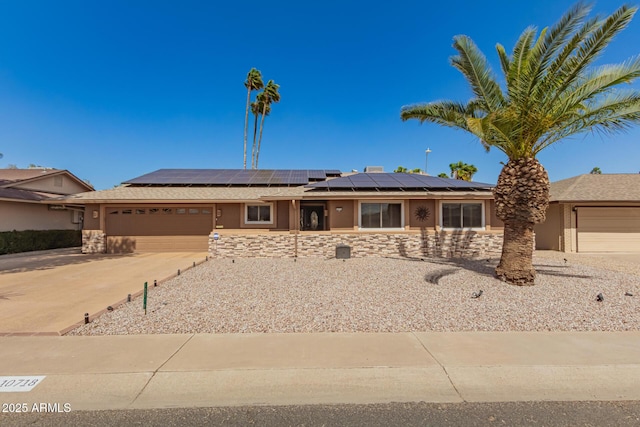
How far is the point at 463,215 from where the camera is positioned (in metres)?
14.5

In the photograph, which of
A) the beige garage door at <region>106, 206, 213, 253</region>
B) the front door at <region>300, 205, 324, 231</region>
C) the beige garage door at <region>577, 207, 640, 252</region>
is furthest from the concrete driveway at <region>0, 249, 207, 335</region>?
the beige garage door at <region>577, 207, 640, 252</region>

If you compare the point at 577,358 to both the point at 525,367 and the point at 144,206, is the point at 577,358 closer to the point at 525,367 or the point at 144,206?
the point at 525,367

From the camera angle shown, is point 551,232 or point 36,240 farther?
point 551,232

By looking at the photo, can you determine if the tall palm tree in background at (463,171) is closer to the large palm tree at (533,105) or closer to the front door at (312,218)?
the front door at (312,218)

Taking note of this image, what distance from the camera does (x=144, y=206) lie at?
50.9 ft

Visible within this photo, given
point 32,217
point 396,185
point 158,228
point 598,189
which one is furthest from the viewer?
point 32,217

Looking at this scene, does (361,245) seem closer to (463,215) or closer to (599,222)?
(463,215)

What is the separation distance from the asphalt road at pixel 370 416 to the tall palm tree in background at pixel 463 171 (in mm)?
27450

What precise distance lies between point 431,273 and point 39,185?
24823 mm

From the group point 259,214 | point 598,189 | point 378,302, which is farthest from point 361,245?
point 598,189

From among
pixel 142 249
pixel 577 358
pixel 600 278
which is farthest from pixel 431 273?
pixel 142 249

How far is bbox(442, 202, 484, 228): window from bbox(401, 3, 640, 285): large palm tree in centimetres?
569

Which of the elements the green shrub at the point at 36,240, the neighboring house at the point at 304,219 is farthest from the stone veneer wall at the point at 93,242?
the green shrub at the point at 36,240

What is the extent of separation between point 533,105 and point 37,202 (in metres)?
23.0
